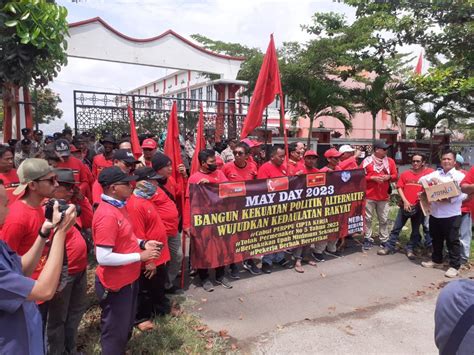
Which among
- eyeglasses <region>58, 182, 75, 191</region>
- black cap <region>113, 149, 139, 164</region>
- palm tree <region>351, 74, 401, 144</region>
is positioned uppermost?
palm tree <region>351, 74, 401, 144</region>

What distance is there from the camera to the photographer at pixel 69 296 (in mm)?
2930

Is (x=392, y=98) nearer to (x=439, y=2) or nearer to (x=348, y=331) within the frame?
(x=439, y=2)

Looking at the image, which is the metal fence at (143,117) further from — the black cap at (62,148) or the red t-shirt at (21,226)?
the red t-shirt at (21,226)

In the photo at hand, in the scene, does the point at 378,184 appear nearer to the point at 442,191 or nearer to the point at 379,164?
the point at 379,164

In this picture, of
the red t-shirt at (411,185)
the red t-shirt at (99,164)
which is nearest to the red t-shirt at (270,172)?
the red t-shirt at (411,185)

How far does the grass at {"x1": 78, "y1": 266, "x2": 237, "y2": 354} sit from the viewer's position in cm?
347

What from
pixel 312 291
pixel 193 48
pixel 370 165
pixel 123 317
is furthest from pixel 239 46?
pixel 123 317

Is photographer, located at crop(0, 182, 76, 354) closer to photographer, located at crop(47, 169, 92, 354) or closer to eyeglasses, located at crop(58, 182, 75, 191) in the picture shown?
photographer, located at crop(47, 169, 92, 354)

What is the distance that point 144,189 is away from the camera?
362 centimetres

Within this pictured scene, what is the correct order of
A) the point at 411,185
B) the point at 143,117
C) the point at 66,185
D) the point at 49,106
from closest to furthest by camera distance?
the point at 66,185, the point at 411,185, the point at 143,117, the point at 49,106

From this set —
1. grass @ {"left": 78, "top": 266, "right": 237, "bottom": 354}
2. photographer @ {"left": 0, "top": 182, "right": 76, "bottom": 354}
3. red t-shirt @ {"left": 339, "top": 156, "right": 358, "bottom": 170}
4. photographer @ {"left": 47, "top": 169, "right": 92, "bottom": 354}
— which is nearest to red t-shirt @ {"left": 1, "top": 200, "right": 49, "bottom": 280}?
photographer @ {"left": 47, "top": 169, "right": 92, "bottom": 354}

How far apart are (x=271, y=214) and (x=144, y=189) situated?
7.59 feet

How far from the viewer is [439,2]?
909 cm

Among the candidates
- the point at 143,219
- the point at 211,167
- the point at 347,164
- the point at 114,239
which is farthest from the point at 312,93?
the point at 114,239
